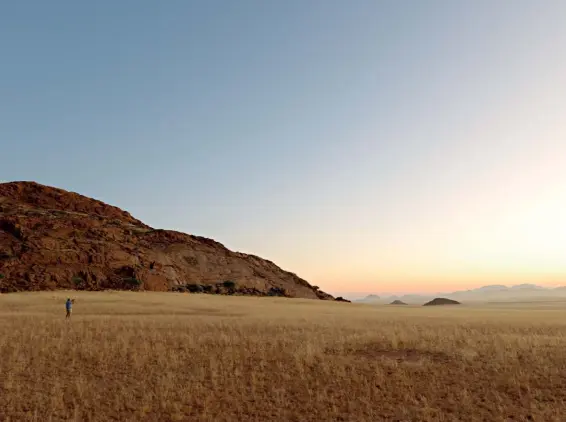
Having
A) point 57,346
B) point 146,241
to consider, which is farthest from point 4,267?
point 57,346

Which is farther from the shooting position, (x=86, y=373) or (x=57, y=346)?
(x=57, y=346)

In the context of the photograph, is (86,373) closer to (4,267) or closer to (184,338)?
(184,338)

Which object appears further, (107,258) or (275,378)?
(107,258)

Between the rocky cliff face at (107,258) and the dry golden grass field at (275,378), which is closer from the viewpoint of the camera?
the dry golden grass field at (275,378)

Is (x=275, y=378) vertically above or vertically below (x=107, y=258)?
below

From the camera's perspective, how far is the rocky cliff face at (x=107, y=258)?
260 ft

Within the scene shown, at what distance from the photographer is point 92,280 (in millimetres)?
79938

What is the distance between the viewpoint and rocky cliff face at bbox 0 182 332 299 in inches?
3123

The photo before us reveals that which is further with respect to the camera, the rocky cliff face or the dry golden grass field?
the rocky cliff face

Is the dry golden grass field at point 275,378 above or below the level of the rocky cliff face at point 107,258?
below

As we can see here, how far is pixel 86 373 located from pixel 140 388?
2653 mm

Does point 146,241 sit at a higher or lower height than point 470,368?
higher

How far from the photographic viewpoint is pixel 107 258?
87.2 metres

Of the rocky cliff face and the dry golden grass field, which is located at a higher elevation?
the rocky cliff face
